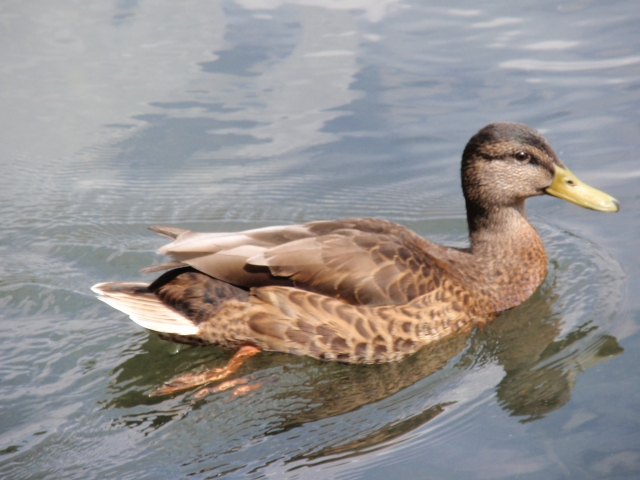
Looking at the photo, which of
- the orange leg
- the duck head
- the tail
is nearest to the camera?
the orange leg

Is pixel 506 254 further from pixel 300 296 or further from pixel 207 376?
pixel 207 376

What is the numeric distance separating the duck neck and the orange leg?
1.75m

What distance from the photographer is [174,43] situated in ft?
31.0

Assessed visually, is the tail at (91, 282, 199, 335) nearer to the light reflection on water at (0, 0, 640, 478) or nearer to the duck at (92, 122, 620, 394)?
the duck at (92, 122, 620, 394)

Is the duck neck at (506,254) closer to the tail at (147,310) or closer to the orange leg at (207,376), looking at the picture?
the orange leg at (207,376)

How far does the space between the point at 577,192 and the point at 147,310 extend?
10.4ft

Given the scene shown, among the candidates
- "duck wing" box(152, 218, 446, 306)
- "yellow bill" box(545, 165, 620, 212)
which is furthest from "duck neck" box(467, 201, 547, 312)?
"duck wing" box(152, 218, 446, 306)

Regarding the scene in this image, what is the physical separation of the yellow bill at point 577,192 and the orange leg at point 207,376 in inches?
99.0

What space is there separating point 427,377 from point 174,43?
18.9 ft

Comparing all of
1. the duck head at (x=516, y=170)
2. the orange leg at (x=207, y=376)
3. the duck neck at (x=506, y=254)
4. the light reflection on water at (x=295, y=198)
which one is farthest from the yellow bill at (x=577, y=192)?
the orange leg at (x=207, y=376)

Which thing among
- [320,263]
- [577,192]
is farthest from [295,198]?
[577,192]

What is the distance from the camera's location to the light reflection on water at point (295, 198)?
456 cm

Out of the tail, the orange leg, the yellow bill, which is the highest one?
the yellow bill

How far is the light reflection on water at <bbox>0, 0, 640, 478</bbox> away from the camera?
4.56 metres
